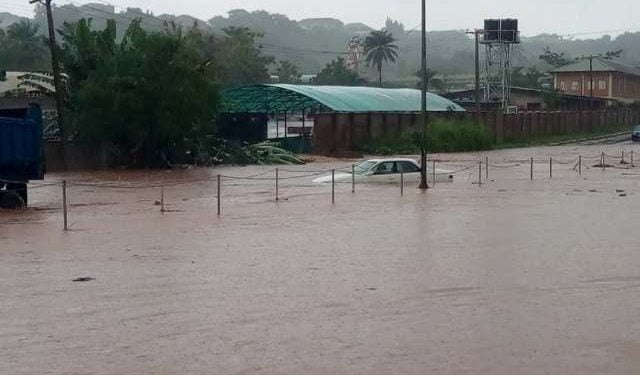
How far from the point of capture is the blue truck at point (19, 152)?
25969 mm

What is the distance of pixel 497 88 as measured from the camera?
317 ft

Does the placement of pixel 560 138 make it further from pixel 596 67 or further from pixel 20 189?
pixel 20 189

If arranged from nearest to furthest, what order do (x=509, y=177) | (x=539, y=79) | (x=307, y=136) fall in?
(x=509, y=177) < (x=307, y=136) < (x=539, y=79)

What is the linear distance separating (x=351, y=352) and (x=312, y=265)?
6033 millimetres

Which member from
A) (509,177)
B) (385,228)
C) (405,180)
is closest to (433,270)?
(385,228)

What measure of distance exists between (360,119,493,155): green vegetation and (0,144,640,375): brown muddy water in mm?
33176

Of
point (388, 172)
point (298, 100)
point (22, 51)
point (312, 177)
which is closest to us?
point (388, 172)

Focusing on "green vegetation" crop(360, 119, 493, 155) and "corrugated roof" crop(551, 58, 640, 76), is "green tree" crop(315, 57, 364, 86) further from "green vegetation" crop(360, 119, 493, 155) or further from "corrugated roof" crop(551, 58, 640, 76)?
"green vegetation" crop(360, 119, 493, 155)

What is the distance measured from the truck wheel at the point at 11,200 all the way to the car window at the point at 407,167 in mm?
12707

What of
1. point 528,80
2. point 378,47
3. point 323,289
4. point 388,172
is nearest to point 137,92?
point 388,172

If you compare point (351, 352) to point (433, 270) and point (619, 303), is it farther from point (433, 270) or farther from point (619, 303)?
point (433, 270)

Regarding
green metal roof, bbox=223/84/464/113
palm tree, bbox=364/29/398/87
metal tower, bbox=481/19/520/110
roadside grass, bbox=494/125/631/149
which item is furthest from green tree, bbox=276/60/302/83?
green metal roof, bbox=223/84/464/113

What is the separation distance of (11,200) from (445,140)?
128 feet

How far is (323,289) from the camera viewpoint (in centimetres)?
1331
